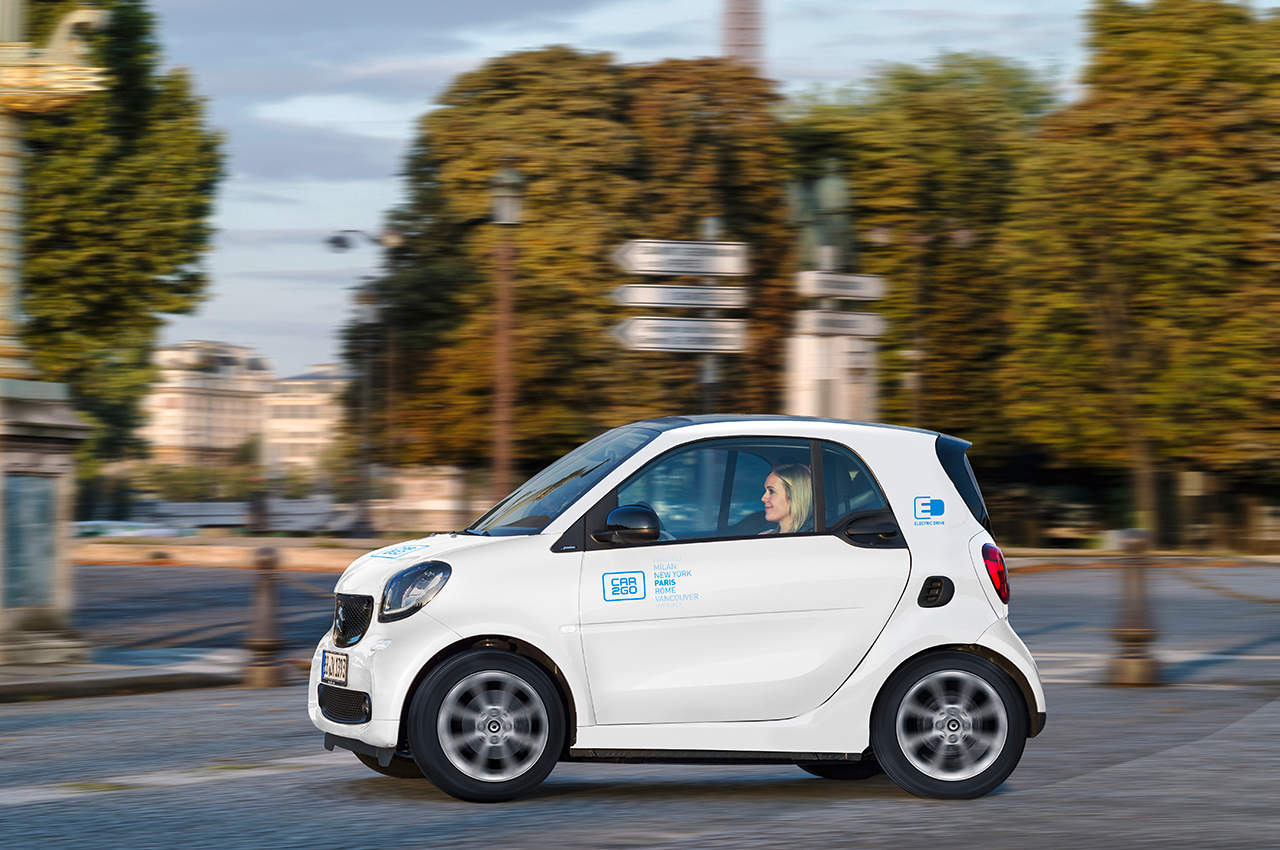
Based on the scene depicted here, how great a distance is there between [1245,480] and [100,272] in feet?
85.4

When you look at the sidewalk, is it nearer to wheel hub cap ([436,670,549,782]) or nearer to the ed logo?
wheel hub cap ([436,670,549,782])

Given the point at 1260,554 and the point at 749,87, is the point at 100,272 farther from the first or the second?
the point at 1260,554

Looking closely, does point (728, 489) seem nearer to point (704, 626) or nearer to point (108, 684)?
point (704, 626)

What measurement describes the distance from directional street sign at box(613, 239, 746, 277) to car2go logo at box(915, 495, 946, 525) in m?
8.87

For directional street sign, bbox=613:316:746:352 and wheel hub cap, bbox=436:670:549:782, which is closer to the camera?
wheel hub cap, bbox=436:670:549:782

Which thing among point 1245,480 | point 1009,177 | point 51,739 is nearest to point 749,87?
point 1009,177

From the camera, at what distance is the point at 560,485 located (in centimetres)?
705

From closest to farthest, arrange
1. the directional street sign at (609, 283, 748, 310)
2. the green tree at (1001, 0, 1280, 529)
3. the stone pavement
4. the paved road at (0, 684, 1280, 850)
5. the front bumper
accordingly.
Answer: the paved road at (0, 684, 1280, 850) → the front bumper → the stone pavement → the directional street sign at (609, 283, 748, 310) → the green tree at (1001, 0, 1280, 529)

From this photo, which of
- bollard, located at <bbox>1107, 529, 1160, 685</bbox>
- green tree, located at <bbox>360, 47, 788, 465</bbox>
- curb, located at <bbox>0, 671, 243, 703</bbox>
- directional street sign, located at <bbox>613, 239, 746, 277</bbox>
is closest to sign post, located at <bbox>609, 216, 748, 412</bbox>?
directional street sign, located at <bbox>613, 239, 746, 277</bbox>

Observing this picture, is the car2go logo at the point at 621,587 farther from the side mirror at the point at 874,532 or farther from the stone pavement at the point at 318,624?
the stone pavement at the point at 318,624

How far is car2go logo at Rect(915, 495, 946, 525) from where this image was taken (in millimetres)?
6996

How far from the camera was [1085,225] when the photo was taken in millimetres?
38062

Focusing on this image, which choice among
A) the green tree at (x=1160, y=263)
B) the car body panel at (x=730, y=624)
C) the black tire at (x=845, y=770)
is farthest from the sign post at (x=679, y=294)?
the green tree at (x=1160, y=263)

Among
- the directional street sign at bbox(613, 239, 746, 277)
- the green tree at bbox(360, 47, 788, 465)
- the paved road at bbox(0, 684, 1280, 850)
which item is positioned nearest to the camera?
the paved road at bbox(0, 684, 1280, 850)
